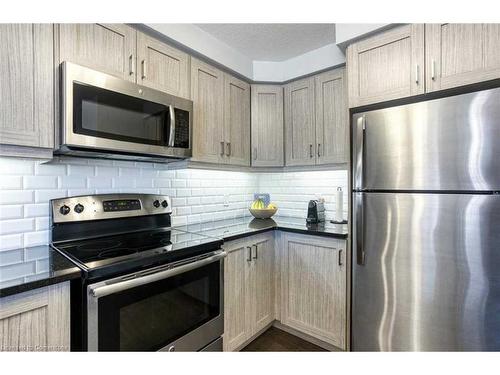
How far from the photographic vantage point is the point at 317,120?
2242mm

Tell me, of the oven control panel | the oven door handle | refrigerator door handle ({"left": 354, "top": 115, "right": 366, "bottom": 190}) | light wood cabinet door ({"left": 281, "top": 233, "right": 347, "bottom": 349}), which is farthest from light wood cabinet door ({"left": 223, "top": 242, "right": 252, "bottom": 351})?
refrigerator door handle ({"left": 354, "top": 115, "right": 366, "bottom": 190})

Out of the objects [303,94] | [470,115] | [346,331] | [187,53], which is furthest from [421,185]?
[187,53]

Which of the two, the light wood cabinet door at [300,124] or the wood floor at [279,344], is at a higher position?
the light wood cabinet door at [300,124]

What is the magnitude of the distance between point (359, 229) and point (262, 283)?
860 millimetres

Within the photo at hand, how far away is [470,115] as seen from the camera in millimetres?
1288

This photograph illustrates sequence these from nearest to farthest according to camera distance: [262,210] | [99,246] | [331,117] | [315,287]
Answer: [99,246], [315,287], [331,117], [262,210]

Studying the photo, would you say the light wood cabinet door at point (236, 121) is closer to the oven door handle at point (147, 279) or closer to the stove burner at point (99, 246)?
the oven door handle at point (147, 279)

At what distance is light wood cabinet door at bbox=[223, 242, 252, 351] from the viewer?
5.63 feet

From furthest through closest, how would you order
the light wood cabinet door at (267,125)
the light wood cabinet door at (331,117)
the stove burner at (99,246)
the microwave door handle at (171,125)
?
the light wood cabinet door at (267,125) → the light wood cabinet door at (331,117) → the microwave door handle at (171,125) → the stove burner at (99,246)

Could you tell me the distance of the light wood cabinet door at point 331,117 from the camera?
2.09m

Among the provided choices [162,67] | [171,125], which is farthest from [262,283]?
[162,67]

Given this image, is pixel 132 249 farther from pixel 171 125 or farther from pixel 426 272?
pixel 426 272

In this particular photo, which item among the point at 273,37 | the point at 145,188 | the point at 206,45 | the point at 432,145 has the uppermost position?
the point at 273,37

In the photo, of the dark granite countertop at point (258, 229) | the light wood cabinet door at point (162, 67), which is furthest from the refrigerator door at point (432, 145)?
the light wood cabinet door at point (162, 67)
